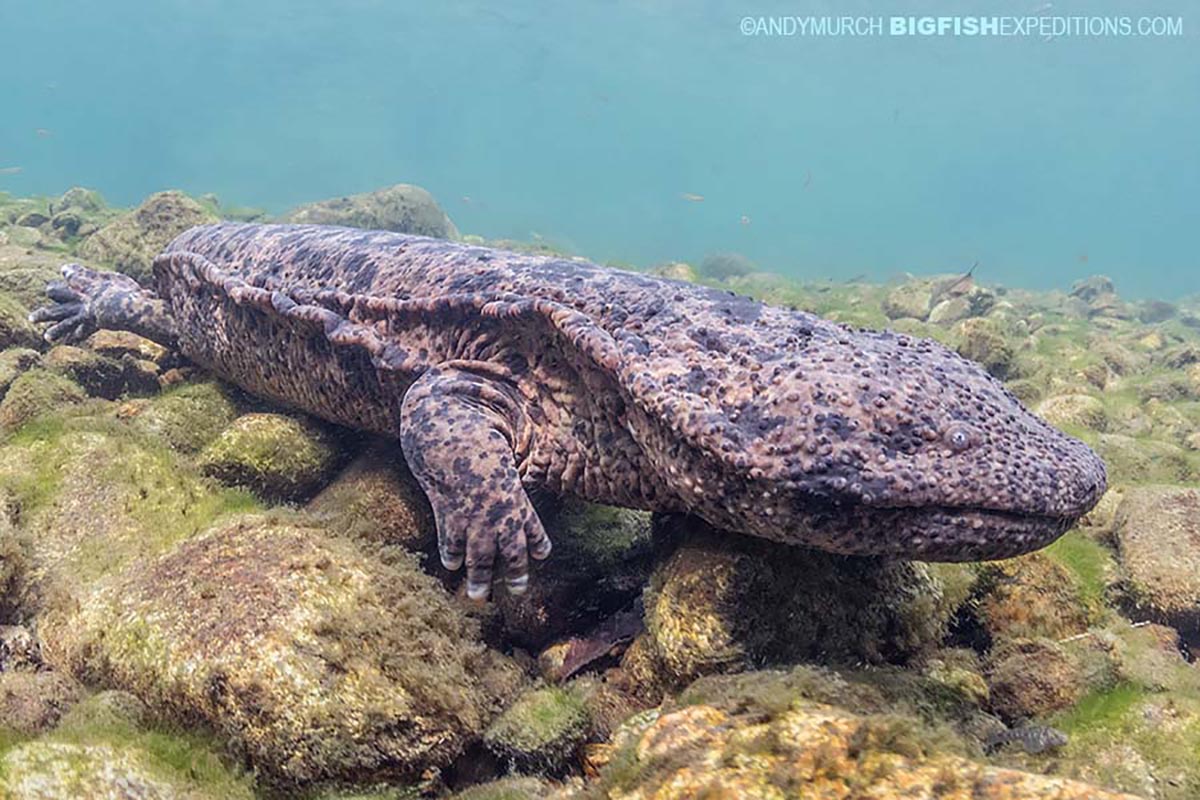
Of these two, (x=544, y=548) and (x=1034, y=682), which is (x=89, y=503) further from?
(x=1034, y=682)

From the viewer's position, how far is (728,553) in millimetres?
3531

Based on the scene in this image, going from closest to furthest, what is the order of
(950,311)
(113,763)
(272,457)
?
(113,763) → (272,457) → (950,311)

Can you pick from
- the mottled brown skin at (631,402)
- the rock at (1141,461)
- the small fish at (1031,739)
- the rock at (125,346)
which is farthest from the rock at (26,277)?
the rock at (1141,461)

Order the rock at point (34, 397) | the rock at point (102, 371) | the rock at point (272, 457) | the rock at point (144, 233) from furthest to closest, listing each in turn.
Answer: the rock at point (144, 233) → the rock at point (102, 371) → the rock at point (34, 397) → the rock at point (272, 457)

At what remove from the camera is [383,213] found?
62.0 ft

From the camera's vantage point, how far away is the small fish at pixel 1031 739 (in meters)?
2.83

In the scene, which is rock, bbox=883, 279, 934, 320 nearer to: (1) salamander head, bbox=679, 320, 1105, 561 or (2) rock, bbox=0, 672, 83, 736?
(1) salamander head, bbox=679, 320, 1105, 561

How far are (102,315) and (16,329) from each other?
648 mm

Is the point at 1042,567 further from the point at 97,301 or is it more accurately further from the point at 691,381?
the point at 97,301

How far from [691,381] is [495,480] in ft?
3.92

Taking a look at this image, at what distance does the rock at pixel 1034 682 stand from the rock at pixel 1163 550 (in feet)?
4.42

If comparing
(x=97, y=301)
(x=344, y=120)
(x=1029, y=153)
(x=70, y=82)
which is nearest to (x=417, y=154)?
(x=344, y=120)

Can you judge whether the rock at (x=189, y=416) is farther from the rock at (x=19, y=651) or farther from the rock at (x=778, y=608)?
the rock at (x=778, y=608)

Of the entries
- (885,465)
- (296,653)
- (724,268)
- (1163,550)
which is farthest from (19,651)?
(724,268)
